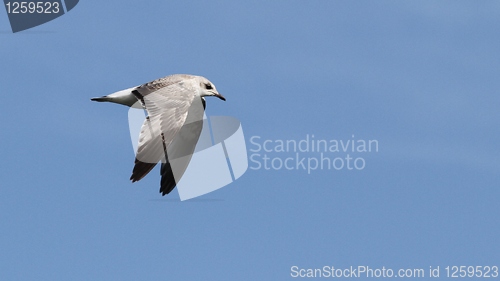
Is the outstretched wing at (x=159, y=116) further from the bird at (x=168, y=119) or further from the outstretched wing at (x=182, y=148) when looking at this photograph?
the outstretched wing at (x=182, y=148)

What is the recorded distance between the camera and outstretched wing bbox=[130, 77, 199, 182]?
18.2m

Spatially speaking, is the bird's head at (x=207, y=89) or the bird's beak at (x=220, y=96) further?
the bird's beak at (x=220, y=96)

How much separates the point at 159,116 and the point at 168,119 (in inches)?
7.5

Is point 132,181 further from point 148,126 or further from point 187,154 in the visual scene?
point 187,154

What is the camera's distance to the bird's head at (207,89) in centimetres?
2228

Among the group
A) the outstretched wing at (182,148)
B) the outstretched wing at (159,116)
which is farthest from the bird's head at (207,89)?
the outstretched wing at (159,116)

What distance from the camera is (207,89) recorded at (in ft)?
73.6

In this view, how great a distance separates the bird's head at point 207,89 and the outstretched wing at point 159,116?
17.0 inches

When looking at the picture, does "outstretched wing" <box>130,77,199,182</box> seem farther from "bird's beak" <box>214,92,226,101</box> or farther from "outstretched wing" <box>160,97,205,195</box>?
"outstretched wing" <box>160,97,205,195</box>

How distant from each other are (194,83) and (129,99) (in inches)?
61.0

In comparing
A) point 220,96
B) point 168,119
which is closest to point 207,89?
point 220,96

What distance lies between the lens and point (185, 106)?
20.2 metres

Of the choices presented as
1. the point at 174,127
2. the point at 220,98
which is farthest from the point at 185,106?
the point at 220,98

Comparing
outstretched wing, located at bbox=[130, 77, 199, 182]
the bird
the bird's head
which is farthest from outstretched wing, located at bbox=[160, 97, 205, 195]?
outstretched wing, located at bbox=[130, 77, 199, 182]
